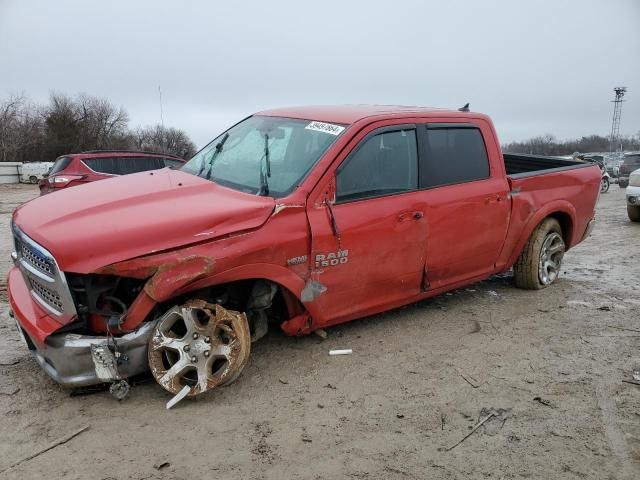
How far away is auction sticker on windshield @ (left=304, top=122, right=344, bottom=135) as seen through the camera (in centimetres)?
392

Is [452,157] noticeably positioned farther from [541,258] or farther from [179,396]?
[179,396]

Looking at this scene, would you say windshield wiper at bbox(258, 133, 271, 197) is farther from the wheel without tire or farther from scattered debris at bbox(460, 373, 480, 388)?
the wheel without tire

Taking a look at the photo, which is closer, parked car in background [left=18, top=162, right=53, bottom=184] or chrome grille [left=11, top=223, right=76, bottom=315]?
chrome grille [left=11, top=223, right=76, bottom=315]

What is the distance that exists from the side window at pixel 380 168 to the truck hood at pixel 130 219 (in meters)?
0.64

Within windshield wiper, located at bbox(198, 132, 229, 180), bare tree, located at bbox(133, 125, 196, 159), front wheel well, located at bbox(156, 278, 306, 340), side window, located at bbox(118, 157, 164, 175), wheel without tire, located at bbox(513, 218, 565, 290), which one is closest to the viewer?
front wheel well, located at bbox(156, 278, 306, 340)

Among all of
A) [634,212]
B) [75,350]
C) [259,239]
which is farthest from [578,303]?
[634,212]

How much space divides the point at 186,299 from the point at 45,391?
1075mm

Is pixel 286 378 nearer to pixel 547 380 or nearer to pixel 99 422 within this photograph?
pixel 99 422

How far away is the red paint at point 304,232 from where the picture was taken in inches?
119

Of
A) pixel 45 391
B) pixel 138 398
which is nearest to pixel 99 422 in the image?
pixel 138 398

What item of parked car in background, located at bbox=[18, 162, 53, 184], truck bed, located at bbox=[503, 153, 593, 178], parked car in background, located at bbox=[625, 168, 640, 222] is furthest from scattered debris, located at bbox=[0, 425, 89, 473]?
parked car in background, located at bbox=[18, 162, 53, 184]

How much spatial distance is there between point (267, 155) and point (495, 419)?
2.42 metres

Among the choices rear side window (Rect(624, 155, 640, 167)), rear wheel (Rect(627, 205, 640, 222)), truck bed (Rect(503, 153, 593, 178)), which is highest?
truck bed (Rect(503, 153, 593, 178))

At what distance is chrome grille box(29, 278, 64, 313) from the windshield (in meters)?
1.39
